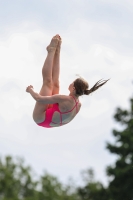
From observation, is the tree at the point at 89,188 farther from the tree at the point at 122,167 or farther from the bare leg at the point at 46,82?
the bare leg at the point at 46,82

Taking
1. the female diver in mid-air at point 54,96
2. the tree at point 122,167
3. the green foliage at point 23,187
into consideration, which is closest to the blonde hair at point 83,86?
the female diver in mid-air at point 54,96

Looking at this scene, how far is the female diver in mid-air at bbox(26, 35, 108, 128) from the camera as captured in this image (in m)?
14.2

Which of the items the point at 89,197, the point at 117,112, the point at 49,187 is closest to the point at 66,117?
the point at 117,112

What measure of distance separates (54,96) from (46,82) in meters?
0.51

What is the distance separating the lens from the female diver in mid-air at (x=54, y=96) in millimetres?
14250

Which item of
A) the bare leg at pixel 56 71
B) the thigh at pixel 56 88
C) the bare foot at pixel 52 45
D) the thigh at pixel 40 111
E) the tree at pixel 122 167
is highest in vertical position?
the tree at pixel 122 167

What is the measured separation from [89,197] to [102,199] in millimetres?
11747

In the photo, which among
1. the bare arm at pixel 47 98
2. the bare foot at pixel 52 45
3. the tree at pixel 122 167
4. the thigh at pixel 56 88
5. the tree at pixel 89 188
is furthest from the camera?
the tree at pixel 89 188

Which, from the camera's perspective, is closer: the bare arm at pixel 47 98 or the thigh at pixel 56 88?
the bare arm at pixel 47 98

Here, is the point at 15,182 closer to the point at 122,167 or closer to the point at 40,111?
the point at 122,167

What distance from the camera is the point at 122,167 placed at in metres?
A: 55.8

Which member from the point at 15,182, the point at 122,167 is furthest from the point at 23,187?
the point at 122,167

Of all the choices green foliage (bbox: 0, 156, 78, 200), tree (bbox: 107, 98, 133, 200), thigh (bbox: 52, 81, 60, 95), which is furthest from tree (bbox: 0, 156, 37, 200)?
thigh (bbox: 52, 81, 60, 95)

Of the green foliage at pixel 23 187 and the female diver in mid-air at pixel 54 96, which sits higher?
the green foliage at pixel 23 187
